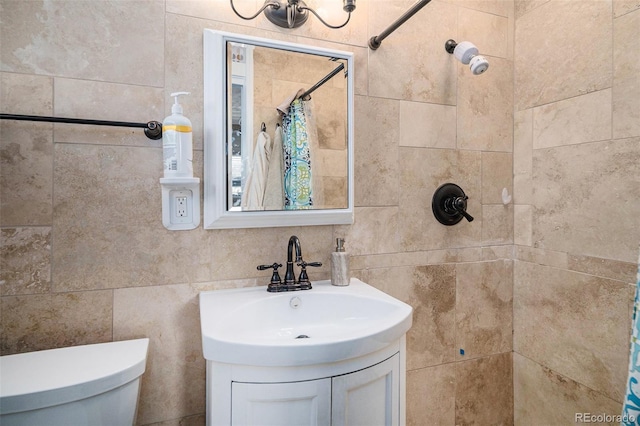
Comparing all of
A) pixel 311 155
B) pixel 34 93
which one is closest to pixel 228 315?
pixel 311 155

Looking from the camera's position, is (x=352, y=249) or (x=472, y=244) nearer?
(x=352, y=249)

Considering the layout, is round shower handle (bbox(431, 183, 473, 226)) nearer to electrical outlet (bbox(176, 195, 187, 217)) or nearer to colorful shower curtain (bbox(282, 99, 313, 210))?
colorful shower curtain (bbox(282, 99, 313, 210))

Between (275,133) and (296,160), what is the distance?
0.41ft

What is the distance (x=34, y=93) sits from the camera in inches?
38.5

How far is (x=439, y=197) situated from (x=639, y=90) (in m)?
0.75

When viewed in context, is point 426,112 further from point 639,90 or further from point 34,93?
point 34,93

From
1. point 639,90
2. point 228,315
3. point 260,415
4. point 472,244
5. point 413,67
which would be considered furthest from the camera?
point 472,244

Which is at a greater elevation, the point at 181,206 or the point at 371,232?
the point at 181,206

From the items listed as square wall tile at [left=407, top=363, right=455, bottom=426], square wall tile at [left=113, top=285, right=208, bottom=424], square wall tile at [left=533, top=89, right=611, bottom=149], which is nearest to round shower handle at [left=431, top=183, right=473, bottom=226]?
square wall tile at [left=533, top=89, right=611, bottom=149]

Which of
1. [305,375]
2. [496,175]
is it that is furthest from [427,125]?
[305,375]

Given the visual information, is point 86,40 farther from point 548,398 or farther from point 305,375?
point 548,398

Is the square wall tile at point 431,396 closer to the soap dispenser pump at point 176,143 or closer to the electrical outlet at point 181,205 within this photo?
the electrical outlet at point 181,205

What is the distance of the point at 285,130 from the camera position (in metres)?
1.23

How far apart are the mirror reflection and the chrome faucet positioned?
6.0 inches
